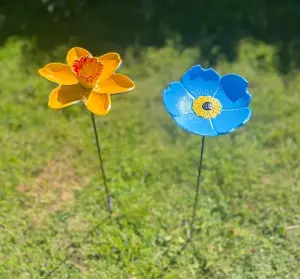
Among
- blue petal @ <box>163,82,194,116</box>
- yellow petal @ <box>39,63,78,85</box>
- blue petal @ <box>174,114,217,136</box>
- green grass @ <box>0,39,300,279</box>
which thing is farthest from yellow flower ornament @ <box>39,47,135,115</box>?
green grass @ <box>0,39,300,279</box>

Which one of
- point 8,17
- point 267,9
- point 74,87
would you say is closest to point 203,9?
point 267,9

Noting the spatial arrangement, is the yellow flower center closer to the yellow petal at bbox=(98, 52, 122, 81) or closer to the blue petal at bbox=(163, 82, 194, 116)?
the blue petal at bbox=(163, 82, 194, 116)

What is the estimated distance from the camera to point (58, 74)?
2.21 meters

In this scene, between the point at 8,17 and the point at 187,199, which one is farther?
the point at 8,17

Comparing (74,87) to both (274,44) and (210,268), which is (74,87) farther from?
(274,44)

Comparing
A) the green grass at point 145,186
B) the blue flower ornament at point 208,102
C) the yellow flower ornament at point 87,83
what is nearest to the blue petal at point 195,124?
the blue flower ornament at point 208,102

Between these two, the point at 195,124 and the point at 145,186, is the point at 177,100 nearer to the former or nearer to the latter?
the point at 195,124

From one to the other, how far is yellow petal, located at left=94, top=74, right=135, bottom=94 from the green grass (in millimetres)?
734

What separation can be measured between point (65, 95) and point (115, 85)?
8.2 inches

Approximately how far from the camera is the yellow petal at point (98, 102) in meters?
2.12

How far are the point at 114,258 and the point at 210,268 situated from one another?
17.8 inches

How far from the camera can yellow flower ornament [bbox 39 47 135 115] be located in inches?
83.9

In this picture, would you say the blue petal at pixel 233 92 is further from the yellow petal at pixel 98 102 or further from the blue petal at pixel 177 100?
the yellow petal at pixel 98 102

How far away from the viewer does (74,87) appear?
2180 millimetres
